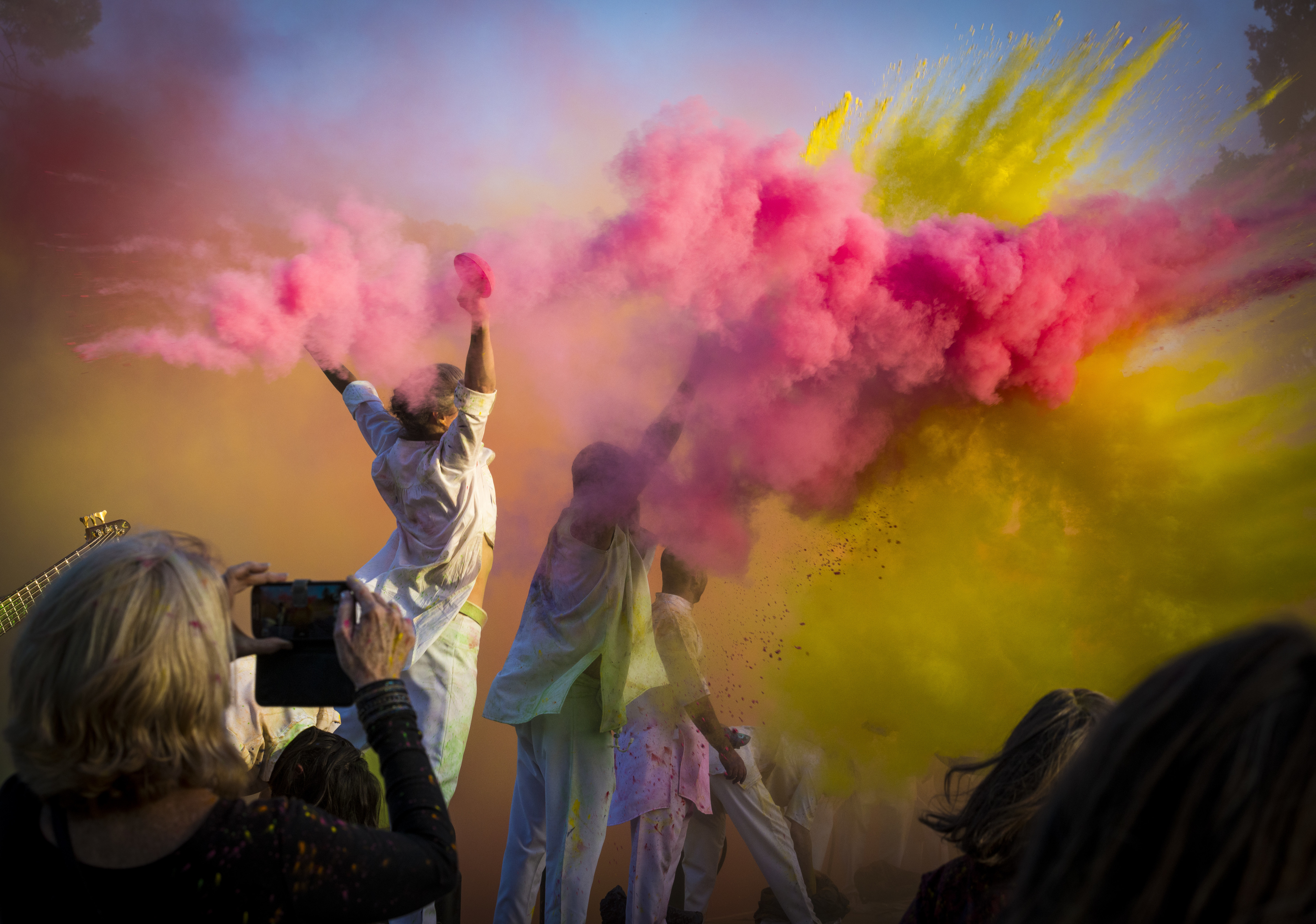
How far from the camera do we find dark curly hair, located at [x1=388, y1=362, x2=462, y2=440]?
289 centimetres

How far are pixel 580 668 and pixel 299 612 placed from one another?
5.03 ft

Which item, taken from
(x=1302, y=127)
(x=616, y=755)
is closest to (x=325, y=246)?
(x=616, y=755)

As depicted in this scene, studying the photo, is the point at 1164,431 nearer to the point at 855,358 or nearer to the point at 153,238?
the point at 855,358

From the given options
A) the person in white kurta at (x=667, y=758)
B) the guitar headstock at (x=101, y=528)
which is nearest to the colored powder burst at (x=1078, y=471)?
the person in white kurta at (x=667, y=758)

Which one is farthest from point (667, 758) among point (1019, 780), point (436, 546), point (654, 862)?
point (1019, 780)

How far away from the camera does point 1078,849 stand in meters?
0.60

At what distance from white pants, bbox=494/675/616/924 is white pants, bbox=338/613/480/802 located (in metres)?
0.23

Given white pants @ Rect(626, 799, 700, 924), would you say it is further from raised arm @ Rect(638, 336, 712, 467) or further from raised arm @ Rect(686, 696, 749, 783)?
raised arm @ Rect(638, 336, 712, 467)

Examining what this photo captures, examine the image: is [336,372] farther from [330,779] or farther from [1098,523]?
[1098,523]

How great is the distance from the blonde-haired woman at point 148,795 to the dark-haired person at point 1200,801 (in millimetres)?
719

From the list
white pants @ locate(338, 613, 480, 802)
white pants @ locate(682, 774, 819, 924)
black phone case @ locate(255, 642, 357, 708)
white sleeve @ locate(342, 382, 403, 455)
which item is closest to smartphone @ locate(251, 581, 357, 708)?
black phone case @ locate(255, 642, 357, 708)

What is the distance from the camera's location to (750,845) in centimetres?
337

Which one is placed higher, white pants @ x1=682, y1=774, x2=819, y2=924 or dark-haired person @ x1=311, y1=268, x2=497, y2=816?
dark-haired person @ x1=311, y1=268, x2=497, y2=816

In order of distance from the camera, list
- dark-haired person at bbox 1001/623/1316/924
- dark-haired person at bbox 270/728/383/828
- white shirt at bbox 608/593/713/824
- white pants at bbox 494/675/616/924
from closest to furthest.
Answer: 1. dark-haired person at bbox 1001/623/1316/924
2. dark-haired person at bbox 270/728/383/828
3. white pants at bbox 494/675/616/924
4. white shirt at bbox 608/593/713/824
